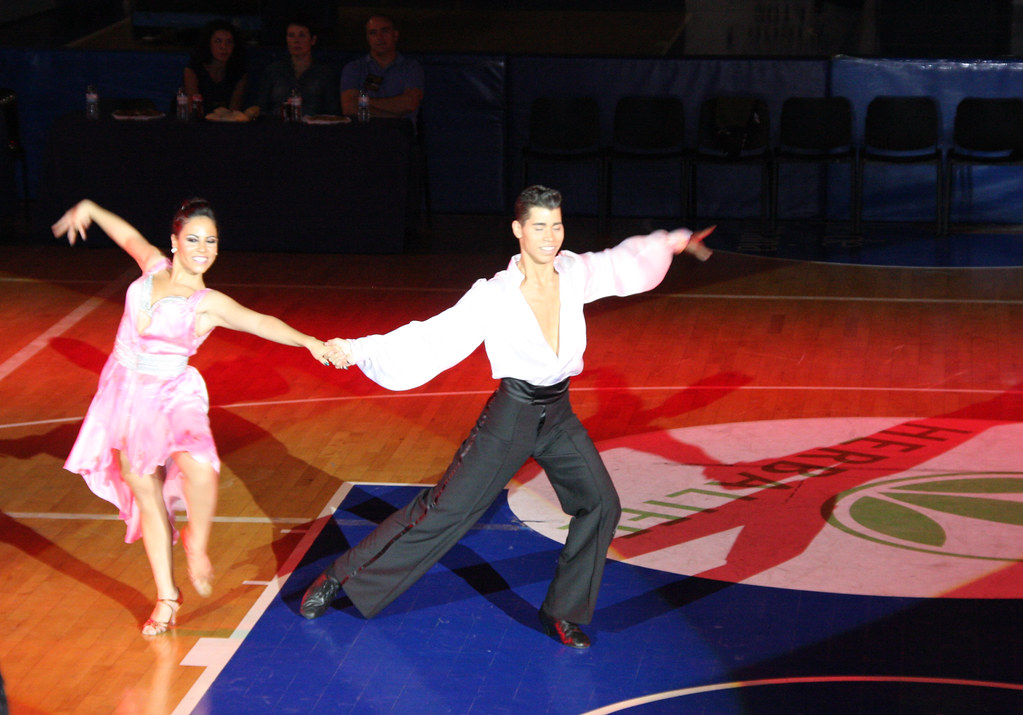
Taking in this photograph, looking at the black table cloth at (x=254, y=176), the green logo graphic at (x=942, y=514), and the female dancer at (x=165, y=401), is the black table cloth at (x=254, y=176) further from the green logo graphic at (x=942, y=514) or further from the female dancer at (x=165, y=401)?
the female dancer at (x=165, y=401)

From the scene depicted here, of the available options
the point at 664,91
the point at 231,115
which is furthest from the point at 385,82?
the point at 664,91

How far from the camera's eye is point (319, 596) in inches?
207

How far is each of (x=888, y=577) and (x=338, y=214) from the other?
6.76 metres

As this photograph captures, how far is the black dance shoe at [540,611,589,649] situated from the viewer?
5.03m

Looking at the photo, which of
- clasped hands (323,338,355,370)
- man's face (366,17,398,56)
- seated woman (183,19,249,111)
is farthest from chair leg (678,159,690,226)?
clasped hands (323,338,355,370)

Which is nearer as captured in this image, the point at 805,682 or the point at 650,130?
the point at 805,682

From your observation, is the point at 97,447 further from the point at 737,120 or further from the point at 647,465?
the point at 737,120

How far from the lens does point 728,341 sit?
29.7 ft

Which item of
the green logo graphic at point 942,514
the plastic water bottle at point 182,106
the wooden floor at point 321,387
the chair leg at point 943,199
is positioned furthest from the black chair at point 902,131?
the plastic water bottle at point 182,106

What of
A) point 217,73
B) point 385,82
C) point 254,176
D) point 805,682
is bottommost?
point 805,682

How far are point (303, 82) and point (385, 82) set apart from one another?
71cm

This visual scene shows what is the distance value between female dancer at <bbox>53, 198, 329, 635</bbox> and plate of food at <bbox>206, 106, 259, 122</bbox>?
245 inches

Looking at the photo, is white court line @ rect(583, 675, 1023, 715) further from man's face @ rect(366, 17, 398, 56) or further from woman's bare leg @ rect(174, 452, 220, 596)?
man's face @ rect(366, 17, 398, 56)

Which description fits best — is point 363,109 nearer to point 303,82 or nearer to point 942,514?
point 303,82
